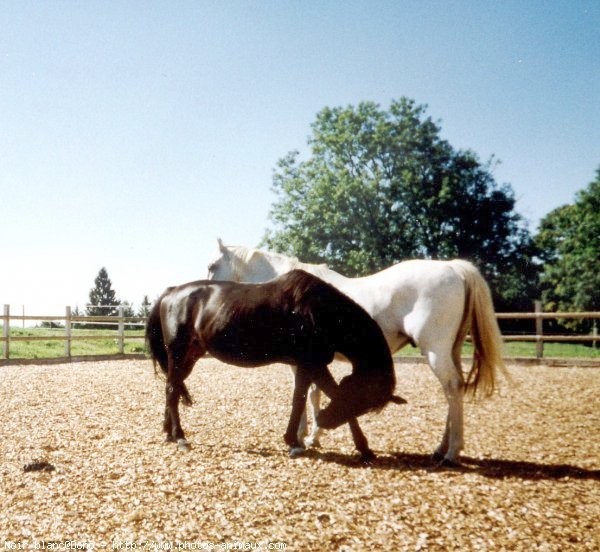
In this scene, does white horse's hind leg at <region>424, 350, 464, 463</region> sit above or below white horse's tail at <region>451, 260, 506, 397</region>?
below

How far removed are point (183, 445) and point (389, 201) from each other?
895 inches

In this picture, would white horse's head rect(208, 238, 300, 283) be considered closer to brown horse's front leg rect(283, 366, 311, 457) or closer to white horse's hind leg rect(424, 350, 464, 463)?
brown horse's front leg rect(283, 366, 311, 457)

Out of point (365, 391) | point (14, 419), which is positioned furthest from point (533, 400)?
point (14, 419)

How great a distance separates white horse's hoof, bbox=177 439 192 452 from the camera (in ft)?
16.5

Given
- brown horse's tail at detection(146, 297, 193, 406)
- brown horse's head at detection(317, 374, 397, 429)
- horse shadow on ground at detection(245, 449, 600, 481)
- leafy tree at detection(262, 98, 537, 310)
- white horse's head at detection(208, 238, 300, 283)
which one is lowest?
horse shadow on ground at detection(245, 449, 600, 481)

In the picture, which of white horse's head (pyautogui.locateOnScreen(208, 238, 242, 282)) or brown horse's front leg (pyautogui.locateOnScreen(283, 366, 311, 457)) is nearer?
brown horse's front leg (pyautogui.locateOnScreen(283, 366, 311, 457))

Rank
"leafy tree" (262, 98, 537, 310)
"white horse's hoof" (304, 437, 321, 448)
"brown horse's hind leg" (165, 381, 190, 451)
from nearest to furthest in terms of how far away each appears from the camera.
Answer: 1. "white horse's hoof" (304, 437, 321, 448)
2. "brown horse's hind leg" (165, 381, 190, 451)
3. "leafy tree" (262, 98, 537, 310)

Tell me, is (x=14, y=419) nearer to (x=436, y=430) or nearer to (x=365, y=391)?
(x=365, y=391)

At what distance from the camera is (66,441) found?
543 centimetres

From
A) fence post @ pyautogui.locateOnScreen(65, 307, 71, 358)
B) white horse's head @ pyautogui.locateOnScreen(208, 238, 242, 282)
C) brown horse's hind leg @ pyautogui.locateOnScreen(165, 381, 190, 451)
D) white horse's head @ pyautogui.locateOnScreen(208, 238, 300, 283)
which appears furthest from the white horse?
fence post @ pyautogui.locateOnScreen(65, 307, 71, 358)

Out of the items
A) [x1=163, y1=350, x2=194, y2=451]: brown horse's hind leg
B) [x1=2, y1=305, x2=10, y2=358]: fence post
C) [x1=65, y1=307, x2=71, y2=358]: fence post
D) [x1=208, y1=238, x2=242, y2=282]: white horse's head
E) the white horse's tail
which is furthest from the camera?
[x1=65, y1=307, x2=71, y2=358]: fence post

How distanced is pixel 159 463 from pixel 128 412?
9.22 feet

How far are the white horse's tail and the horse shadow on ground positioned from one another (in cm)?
73

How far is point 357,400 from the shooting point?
4336 millimetres
